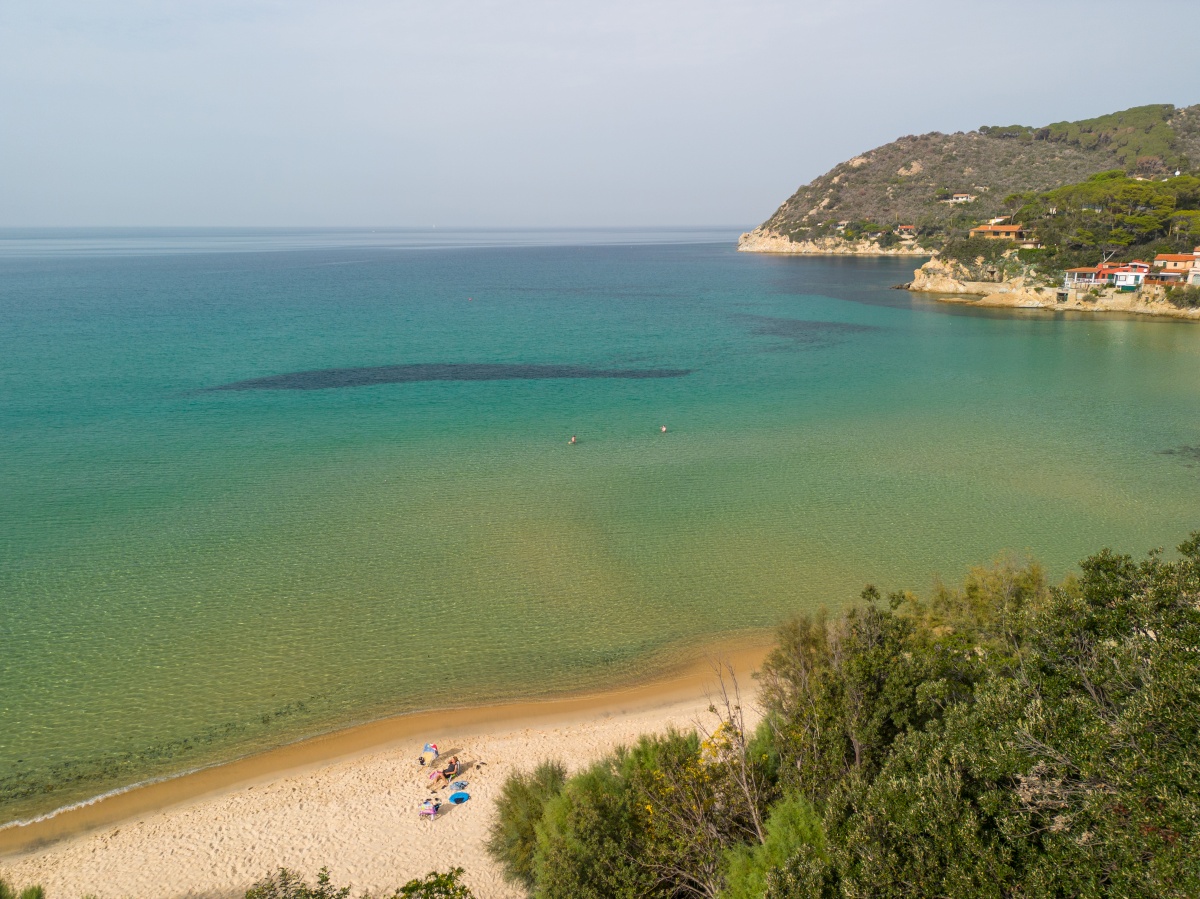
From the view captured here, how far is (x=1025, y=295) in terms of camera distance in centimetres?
7119

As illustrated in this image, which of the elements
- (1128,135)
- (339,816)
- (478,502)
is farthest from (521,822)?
(1128,135)

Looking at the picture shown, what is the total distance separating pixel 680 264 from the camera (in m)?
143

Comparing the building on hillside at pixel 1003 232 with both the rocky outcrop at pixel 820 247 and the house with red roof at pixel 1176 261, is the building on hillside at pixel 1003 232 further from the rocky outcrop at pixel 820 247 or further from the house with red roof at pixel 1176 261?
the rocky outcrop at pixel 820 247

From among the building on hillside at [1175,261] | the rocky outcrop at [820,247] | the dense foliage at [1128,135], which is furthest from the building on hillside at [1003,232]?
the dense foliage at [1128,135]

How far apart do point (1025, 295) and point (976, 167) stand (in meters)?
89.7

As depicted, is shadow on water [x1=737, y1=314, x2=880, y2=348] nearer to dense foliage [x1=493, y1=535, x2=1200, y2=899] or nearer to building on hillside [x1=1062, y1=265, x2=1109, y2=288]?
building on hillside [x1=1062, y1=265, x2=1109, y2=288]

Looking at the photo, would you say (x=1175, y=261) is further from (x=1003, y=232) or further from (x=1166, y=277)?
(x=1003, y=232)

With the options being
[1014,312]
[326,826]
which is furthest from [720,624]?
[1014,312]

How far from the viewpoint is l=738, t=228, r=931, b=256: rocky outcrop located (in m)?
126

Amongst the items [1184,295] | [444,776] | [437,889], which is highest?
[1184,295]

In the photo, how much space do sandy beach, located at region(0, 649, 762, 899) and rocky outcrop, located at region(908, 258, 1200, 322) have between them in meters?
66.8

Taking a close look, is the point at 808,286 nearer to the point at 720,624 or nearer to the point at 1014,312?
the point at 1014,312

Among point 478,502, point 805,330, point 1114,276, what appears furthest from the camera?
point 1114,276

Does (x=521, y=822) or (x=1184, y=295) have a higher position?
(x=1184, y=295)
